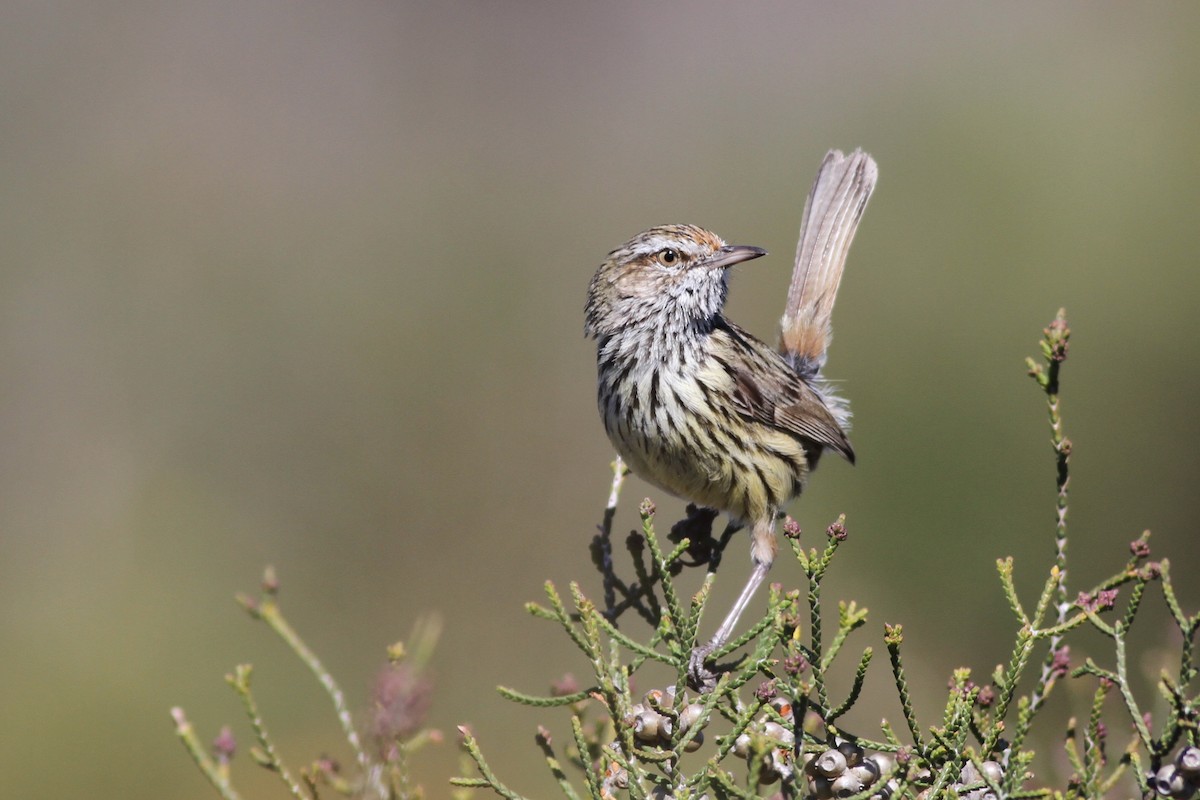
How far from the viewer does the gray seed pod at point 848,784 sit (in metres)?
2.52

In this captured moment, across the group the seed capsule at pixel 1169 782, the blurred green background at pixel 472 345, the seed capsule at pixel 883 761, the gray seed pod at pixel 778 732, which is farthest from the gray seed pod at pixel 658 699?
the blurred green background at pixel 472 345

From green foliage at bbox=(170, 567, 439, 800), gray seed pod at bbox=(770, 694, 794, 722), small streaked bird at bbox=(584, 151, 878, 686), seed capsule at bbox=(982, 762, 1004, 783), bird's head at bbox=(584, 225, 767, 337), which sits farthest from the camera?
bird's head at bbox=(584, 225, 767, 337)

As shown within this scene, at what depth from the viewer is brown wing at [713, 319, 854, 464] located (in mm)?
4289

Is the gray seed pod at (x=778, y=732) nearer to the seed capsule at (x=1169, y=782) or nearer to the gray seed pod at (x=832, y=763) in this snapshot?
the gray seed pod at (x=832, y=763)

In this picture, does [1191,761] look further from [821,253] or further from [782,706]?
[821,253]

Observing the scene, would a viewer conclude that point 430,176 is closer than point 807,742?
No

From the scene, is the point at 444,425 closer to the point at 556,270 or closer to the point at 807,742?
the point at 556,270

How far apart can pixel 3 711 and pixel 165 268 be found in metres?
3.41

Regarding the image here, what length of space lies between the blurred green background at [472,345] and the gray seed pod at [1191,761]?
2.35 meters

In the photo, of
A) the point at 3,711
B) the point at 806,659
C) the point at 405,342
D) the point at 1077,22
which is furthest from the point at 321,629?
the point at 1077,22

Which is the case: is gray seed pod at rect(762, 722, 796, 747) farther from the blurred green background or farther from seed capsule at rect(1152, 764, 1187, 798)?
the blurred green background

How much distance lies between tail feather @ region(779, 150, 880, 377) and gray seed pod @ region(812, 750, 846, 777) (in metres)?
2.73

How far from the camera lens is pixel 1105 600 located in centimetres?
259

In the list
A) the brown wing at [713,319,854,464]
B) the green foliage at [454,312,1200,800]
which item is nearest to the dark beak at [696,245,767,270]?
the brown wing at [713,319,854,464]
